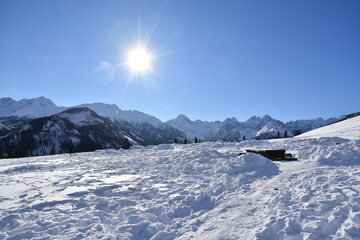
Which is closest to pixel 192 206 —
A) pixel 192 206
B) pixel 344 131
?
pixel 192 206

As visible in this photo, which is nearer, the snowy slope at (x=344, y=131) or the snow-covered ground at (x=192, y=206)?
the snow-covered ground at (x=192, y=206)

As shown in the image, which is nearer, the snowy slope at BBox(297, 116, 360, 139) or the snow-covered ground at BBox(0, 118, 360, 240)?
the snow-covered ground at BBox(0, 118, 360, 240)

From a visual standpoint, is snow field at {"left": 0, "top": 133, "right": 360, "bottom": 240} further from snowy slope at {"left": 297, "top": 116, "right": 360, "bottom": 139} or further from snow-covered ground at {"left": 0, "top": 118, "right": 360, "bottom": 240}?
snowy slope at {"left": 297, "top": 116, "right": 360, "bottom": 139}

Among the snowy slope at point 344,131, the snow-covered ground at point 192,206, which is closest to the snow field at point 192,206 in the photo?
the snow-covered ground at point 192,206

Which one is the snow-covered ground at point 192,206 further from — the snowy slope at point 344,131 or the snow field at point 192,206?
the snowy slope at point 344,131

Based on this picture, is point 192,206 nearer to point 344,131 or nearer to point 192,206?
point 192,206

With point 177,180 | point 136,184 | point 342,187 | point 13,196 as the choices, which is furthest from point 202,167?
point 13,196

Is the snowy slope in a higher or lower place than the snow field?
higher

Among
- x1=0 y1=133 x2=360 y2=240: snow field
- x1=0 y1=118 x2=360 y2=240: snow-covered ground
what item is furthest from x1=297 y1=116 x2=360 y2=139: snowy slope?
x1=0 y1=133 x2=360 y2=240: snow field

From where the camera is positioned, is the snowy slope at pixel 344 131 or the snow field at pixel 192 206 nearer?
the snow field at pixel 192 206

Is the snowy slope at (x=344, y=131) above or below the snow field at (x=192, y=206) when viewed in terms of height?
above

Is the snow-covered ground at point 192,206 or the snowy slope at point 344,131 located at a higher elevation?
the snowy slope at point 344,131

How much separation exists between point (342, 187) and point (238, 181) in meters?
3.46

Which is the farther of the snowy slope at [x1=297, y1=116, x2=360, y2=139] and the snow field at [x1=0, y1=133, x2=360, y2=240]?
the snowy slope at [x1=297, y1=116, x2=360, y2=139]
